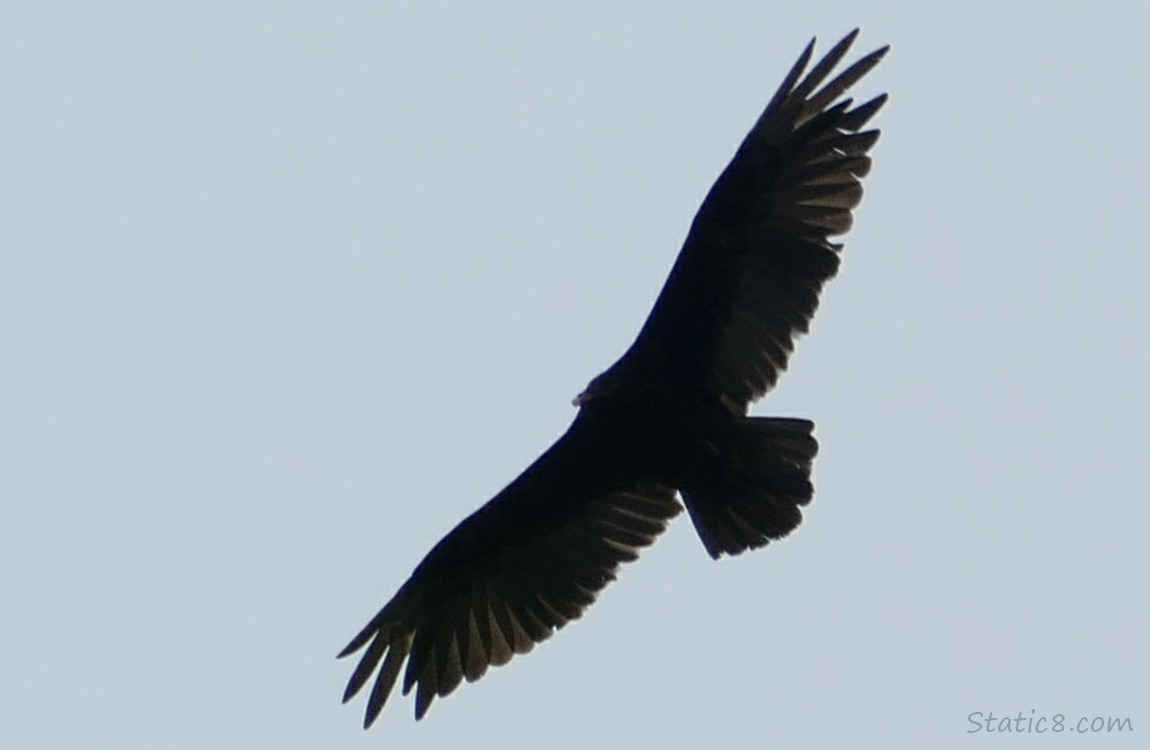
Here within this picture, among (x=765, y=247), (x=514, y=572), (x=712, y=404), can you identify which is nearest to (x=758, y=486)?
(x=712, y=404)

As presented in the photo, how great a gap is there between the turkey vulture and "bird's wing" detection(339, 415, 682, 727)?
1 centimetres

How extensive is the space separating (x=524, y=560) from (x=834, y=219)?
9.62ft

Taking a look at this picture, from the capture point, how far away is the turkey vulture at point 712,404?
10.2m

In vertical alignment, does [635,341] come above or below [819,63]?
below

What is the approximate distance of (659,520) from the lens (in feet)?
37.0

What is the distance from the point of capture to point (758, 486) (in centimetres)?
1045

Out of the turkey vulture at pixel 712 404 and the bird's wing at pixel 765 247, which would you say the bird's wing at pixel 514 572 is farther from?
the bird's wing at pixel 765 247

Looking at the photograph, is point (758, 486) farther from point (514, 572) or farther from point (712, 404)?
point (514, 572)

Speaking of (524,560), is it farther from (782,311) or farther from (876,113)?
(876,113)

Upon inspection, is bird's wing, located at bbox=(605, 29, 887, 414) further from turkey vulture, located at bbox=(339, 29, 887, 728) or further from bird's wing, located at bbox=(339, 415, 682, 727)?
bird's wing, located at bbox=(339, 415, 682, 727)

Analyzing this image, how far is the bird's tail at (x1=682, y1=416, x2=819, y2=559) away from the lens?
1035 centimetres

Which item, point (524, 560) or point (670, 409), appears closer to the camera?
point (670, 409)

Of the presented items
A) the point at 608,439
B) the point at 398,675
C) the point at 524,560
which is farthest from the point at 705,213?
the point at 398,675

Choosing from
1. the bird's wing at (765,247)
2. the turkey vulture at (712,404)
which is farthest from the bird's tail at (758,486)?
the bird's wing at (765,247)
